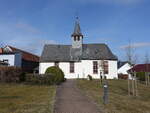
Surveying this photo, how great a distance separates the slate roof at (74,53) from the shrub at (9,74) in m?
13.2

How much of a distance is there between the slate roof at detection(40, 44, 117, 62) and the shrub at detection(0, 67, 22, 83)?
13.2m

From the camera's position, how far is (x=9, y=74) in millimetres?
26719

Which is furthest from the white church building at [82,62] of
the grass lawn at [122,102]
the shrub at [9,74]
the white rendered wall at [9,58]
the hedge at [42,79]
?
the grass lawn at [122,102]

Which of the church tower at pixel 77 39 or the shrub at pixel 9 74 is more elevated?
the church tower at pixel 77 39

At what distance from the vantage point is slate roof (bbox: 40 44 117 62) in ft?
131

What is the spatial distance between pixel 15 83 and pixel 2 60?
13.8 meters

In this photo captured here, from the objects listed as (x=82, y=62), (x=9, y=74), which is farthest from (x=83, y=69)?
(x=9, y=74)

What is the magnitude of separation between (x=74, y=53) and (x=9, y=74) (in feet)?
56.2

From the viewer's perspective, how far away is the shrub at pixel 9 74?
1048 inches

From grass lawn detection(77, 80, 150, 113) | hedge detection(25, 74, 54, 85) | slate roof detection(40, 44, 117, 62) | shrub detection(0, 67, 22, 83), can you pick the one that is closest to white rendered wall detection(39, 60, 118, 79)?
slate roof detection(40, 44, 117, 62)

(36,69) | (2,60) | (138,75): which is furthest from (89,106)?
(36,69)

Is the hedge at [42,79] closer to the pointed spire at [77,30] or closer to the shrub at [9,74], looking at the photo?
the shrub at [9,74]

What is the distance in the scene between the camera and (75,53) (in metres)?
41.5

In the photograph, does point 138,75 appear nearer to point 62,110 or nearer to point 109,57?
point 109,57
